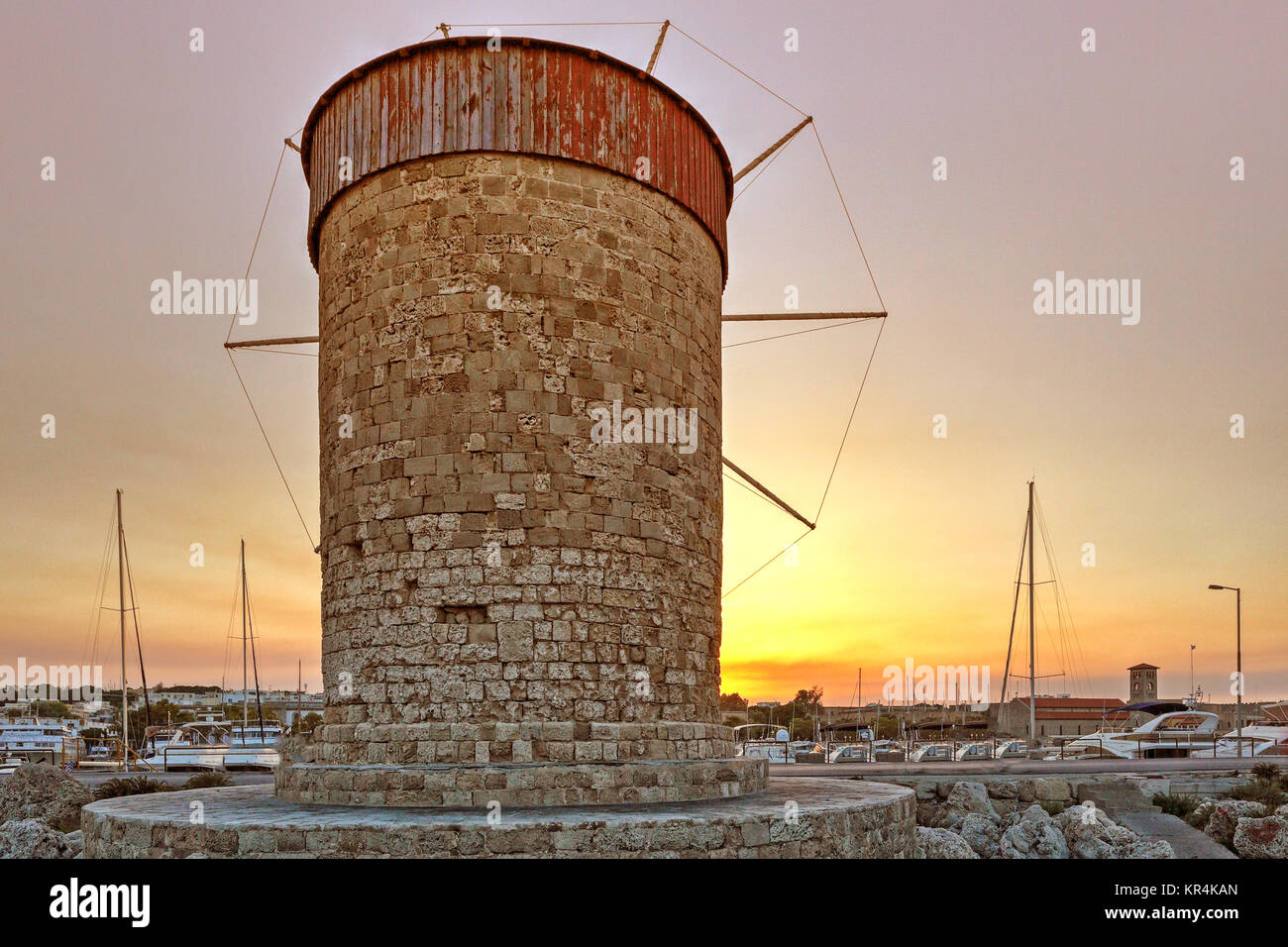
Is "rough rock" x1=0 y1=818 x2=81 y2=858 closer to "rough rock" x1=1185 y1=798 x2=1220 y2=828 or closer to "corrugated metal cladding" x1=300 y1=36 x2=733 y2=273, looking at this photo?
"corrugated metal cladding" x1=300 y1=36 x2=733 y2=273

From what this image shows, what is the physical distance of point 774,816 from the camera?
316 inches

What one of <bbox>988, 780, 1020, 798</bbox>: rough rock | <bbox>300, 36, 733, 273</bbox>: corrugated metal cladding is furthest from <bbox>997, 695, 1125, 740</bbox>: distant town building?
<bbox>300, 36, 733, 273</bbox>: corrugated metal cladding

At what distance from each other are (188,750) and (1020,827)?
61.9 feet

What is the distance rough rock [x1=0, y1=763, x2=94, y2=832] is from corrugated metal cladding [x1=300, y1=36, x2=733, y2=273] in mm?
9157

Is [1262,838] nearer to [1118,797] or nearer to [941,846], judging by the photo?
[1118,797]

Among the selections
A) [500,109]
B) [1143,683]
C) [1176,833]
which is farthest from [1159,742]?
[1143,683]

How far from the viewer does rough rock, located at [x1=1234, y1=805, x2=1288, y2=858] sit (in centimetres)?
1174

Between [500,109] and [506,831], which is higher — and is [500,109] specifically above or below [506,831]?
above

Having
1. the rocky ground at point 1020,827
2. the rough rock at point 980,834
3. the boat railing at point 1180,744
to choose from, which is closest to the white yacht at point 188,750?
the rocky ground at point 1020,827

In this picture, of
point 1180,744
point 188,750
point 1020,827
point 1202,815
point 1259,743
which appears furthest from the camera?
point 1259,743

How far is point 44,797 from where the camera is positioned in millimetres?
14609

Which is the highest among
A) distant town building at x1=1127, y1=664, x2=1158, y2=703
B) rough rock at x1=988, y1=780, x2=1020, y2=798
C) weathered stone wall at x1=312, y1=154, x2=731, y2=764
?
weathered stone wall at x1=312, y1=154, x2=731, y2=764

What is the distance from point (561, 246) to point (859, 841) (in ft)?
18.7

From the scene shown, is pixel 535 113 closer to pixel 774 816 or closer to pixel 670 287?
pixel 670 287
